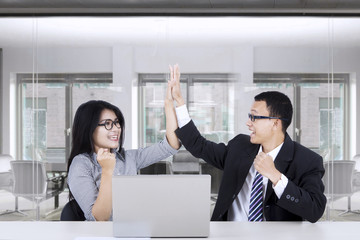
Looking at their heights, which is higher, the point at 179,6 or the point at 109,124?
the point at 179,6

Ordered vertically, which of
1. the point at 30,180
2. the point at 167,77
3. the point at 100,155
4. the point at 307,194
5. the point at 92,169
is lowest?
the point at 30,180

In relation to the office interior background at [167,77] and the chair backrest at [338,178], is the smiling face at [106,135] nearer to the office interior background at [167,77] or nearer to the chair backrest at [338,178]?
the office interior background at [167,77]

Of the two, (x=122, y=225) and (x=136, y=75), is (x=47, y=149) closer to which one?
(x=136, y=75)

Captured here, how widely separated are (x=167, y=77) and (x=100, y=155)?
3055 mm

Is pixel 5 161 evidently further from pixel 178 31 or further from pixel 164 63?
pixel 178 31

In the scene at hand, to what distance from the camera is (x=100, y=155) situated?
253 centimetres

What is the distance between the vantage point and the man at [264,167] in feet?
8.00

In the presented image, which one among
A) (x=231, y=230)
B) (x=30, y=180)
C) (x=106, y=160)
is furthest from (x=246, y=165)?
(x=30, y=180)

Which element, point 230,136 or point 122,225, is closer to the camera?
point 122,225

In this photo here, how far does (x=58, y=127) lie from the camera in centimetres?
555

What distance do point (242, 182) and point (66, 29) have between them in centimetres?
365

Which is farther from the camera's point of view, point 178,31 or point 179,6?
point 178,31

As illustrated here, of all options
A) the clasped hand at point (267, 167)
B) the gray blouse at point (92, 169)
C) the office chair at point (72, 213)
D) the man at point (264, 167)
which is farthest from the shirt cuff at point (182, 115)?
the office chair at point (72, 213)

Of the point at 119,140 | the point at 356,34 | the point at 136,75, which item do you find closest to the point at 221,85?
the point at 136,75
